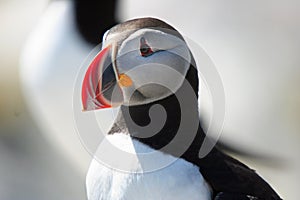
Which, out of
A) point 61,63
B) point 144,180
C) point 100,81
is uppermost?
Answer: point 100,81

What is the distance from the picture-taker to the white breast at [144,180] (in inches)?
44.0

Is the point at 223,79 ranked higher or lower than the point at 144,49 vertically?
lower

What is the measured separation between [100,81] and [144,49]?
0.28ft

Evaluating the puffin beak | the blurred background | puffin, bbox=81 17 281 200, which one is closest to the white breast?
puffin, bbox=81 17 281 200

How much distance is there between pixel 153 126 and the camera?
1207 mm

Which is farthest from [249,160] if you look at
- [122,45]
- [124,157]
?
[122,45]

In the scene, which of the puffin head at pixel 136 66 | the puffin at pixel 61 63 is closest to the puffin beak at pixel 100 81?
the puffin head at pixel 136 66

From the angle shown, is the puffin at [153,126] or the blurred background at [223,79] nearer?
the puffin at [153,126]

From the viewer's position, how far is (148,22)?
1.15 m

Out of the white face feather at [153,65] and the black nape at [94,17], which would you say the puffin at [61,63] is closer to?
the black nape at [94,17]

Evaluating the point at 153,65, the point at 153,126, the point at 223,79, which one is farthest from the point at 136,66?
the point at 223,79

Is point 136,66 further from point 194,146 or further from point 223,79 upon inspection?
point 223,79

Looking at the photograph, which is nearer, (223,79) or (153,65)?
(153,65)

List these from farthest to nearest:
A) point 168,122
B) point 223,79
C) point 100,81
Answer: point 223,79
point 168,122
point 100,81
